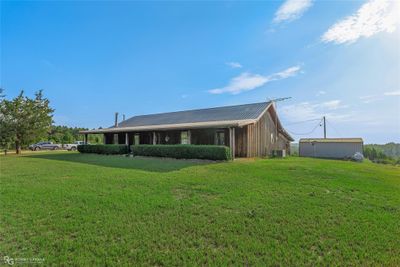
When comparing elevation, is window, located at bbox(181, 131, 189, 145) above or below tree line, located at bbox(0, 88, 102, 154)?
below

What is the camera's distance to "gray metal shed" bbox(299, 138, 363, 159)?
22138mm

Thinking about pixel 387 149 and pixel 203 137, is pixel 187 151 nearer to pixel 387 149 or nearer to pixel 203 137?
pixel 203 137

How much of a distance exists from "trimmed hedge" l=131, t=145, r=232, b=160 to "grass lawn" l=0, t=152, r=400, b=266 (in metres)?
6.55

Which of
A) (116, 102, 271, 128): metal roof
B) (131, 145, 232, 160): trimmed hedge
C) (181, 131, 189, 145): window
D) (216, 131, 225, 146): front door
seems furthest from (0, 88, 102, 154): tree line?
(216, 131, 225, 146): front door

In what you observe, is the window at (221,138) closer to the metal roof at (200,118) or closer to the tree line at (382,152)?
the metal roof at (200,118)

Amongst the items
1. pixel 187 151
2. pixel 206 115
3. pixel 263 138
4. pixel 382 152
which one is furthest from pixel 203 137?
pixel 382 152

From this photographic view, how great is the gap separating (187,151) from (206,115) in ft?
27.4

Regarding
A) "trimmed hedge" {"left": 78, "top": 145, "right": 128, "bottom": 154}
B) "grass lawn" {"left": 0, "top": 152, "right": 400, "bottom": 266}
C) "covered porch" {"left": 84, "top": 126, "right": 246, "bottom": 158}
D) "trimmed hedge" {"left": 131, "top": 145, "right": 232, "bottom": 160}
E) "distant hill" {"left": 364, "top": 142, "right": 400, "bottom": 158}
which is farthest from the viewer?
"distant hill" {"left": 364, "top": 142, "right": 400, "bottom": 158}

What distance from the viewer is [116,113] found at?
93.8 ft

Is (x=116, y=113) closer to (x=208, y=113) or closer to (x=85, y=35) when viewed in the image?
(x=208, y=113)

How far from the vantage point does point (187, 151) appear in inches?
595

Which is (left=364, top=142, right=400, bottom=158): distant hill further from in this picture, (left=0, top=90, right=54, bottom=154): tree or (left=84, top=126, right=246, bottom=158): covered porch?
(left=0, top=90, right=54, bottom=154): tree

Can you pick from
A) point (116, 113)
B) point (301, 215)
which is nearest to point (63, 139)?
point (116, 113)

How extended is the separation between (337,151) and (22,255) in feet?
85.5
